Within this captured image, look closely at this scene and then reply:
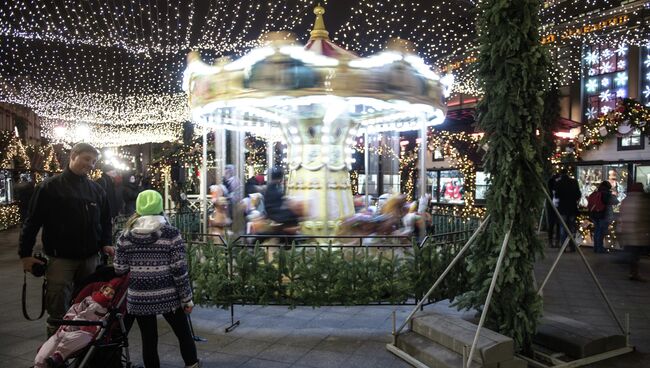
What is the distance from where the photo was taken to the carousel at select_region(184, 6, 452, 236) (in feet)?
21.8

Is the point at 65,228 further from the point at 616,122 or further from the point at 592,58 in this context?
the point at 592,58

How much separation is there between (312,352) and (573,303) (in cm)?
420

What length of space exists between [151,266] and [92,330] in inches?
23.7

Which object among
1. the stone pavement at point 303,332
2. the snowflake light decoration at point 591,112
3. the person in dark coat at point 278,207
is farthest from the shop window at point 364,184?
the stone pavement at point 303,332

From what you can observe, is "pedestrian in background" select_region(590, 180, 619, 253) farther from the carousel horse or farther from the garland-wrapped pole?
the carousel horse

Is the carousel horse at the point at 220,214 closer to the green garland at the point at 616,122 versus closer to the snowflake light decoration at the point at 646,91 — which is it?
the green garland at the point at 616,122

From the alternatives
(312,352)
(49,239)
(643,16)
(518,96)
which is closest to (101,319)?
(49,239)

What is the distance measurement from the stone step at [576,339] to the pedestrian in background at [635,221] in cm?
353

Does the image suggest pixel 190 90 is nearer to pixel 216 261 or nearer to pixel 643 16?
pixel 216 261

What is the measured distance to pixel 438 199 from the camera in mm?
18656

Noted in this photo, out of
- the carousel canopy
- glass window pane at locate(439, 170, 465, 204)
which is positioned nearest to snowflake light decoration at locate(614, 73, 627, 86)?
glass window pane at locate(439, 170, 465, 204)

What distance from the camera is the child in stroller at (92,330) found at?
3264 mm

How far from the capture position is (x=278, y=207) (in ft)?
26.6

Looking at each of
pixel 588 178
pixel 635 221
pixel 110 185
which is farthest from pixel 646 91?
pixel 110 185
